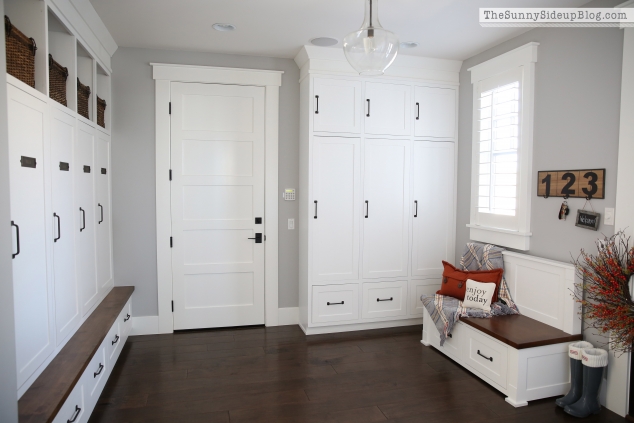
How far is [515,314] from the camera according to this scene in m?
3.44

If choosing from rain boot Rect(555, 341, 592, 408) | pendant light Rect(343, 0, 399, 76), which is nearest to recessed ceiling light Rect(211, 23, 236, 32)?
pendant light Rect(343, 0, 399, 76)

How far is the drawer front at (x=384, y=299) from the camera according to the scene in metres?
4.29

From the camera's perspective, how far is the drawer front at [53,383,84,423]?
6.84 feet

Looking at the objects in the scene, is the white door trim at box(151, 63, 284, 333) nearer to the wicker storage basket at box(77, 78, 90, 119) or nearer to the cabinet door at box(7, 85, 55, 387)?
the wicker storage basket at box(77, 78, 90, 119)

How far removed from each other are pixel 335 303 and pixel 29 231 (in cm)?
273

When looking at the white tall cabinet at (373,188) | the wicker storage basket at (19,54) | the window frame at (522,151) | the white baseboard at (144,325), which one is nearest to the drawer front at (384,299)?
the white tall cabinet at (373,188)

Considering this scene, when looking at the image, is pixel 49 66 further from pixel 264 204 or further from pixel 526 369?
pixel 526 369

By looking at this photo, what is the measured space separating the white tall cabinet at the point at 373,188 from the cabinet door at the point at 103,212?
70.4 inches

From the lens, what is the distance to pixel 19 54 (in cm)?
213

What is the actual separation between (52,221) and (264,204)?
214 centimetres

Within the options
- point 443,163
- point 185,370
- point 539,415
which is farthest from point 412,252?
point 185,370

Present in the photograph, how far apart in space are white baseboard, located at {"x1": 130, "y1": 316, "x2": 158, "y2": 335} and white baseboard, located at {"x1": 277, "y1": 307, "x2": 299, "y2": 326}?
1.21 meters

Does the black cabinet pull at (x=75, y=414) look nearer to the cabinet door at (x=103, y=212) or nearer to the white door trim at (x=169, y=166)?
the cabinet door at (x=103, y=212)

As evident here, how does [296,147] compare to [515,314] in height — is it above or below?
above
